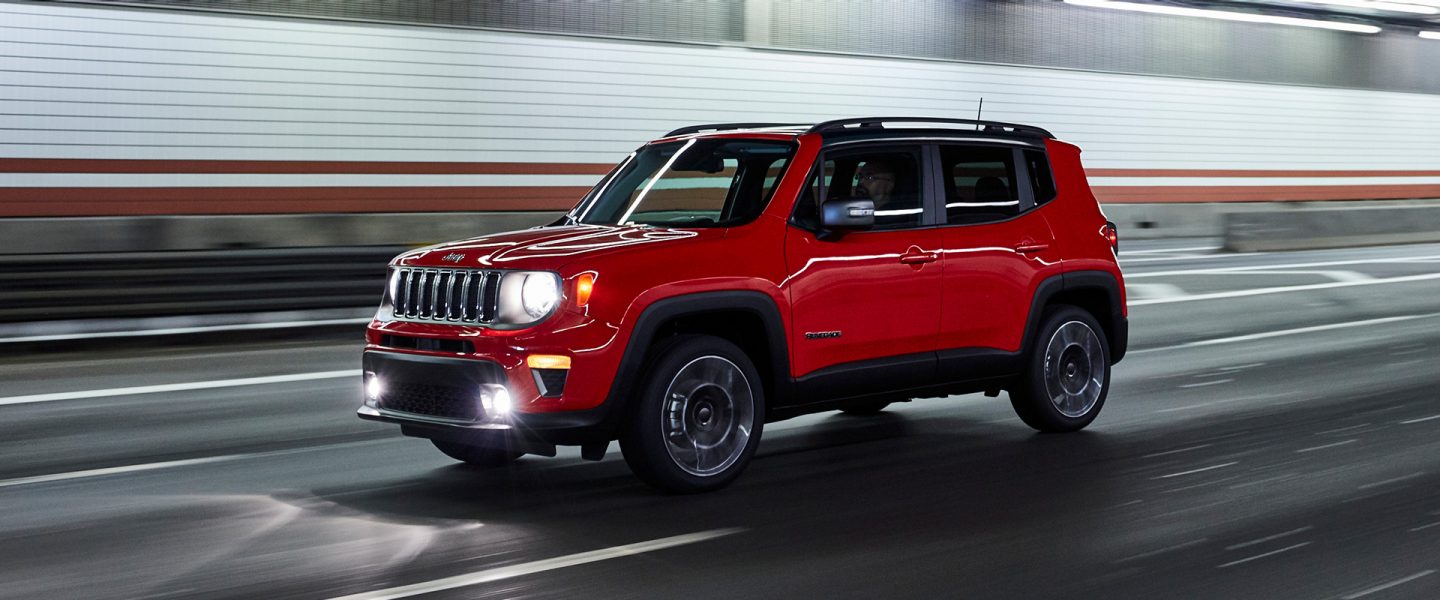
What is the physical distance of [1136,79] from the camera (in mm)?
35469

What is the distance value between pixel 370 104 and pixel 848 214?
1770cm

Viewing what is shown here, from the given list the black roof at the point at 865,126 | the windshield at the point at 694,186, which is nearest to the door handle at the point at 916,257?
the black roof at the point at 865,126

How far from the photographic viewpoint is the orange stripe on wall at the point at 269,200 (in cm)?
2019

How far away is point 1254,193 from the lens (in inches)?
1501

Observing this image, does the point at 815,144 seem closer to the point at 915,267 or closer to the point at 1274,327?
the point at 915,267

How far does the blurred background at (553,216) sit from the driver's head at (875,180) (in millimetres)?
1374

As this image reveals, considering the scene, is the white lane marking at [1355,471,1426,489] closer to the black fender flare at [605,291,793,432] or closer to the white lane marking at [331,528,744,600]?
the black fender flare at [605,291,793,432]

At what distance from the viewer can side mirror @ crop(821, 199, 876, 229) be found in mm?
7008

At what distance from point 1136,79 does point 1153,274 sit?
1551 centimetres

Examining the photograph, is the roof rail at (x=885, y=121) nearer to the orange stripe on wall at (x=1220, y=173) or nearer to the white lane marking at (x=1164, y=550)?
the white lane marking at (x=1164, y=550)

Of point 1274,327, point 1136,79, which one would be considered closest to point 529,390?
point 1274,327

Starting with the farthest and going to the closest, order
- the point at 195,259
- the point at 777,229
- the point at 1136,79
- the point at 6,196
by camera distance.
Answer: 1. the point at 1136,79
2. the point at 6,196
3. the point at 195,259
4. the point at 777,229

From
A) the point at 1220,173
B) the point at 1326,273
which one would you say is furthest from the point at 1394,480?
the point at 1220,173

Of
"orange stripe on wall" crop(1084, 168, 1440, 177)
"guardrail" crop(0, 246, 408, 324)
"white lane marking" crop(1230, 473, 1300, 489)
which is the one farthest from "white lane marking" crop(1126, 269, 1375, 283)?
"white lane marking" crop(1230, 473, 1300, 489)
